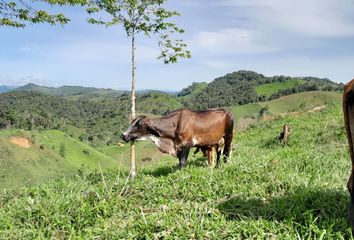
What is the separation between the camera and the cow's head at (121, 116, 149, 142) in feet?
31.9

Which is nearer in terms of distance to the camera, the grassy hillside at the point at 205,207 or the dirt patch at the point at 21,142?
the grassy hillside at the point at 205,207

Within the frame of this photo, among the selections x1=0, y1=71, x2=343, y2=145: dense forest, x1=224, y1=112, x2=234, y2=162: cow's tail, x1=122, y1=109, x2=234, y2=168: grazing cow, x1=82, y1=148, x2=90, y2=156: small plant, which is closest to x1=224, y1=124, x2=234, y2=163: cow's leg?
x1=224, y1=112, x2=234, y2=162: cow's tail

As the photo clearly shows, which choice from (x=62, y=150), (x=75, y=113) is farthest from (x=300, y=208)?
(x=75, y=113)

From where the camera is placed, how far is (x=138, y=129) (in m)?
9.77

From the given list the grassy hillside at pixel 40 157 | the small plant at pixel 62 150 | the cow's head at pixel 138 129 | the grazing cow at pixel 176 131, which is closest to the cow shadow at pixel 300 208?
the grazing cow at pixel 176 131

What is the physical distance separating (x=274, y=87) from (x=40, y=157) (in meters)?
103

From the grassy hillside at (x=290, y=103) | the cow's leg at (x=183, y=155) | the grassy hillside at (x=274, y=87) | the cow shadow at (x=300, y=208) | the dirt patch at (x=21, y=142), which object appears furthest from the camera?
the grassy hillside at (x=274, y=87)

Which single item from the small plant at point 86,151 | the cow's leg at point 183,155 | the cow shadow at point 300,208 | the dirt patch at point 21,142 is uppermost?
the cow shadow at point 300,208

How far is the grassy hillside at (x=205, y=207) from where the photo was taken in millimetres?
4379

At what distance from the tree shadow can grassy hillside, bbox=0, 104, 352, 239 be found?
0.4 inches

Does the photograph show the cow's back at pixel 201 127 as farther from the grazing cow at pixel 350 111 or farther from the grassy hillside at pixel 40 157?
the grassy hillside at pixel 40 157

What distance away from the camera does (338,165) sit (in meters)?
7.19

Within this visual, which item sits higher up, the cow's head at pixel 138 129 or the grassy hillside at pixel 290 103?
the cow's head at pixel 138 129

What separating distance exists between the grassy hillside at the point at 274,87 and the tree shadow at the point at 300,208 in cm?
13849
